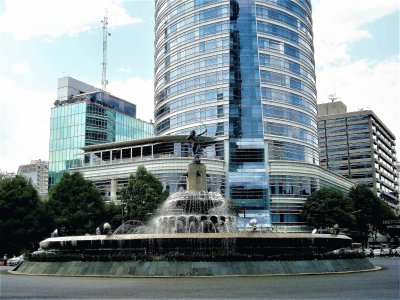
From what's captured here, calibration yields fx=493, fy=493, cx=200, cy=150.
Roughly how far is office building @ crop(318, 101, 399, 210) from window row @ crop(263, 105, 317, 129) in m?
45.1

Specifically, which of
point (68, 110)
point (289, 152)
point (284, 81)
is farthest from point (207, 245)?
point (68, 110)

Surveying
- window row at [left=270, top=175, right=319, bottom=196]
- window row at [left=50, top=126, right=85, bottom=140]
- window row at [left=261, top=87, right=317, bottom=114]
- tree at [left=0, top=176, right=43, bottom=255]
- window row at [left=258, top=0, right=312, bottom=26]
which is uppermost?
window row at [left=258, top=0, right=312, bottom=26]

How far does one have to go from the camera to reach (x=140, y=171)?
56375 millimetres

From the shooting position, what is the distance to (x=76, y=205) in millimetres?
50594

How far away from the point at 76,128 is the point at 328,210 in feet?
192

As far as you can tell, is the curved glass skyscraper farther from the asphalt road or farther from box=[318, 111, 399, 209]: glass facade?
the asphalt road

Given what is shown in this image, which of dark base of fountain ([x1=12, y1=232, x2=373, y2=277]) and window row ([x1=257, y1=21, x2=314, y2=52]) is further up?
window row ([x1=257, y1=21, x2=314, y2=52])

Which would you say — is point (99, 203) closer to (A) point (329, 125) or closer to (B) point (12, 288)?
(B) point (12, 288)

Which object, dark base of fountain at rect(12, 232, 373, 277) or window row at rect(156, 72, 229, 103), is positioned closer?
dark base of fountain at rect(12, 232, 373, 277)

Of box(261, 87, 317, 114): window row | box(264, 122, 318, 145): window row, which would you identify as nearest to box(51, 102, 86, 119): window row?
box(261, 87, 317, 114): window row

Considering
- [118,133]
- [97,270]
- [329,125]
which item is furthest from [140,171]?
[329,125]

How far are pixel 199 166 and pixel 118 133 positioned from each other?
3539 inches

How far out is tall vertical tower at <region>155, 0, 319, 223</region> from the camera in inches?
2960

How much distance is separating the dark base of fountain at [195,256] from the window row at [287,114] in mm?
57587
